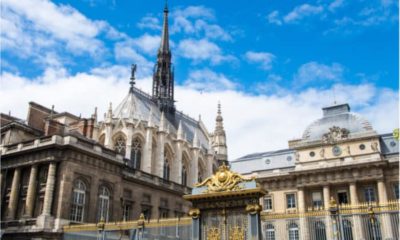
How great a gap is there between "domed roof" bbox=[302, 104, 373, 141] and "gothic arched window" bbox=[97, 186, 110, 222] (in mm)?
19216

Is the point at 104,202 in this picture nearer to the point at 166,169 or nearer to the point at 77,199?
the point at 77,199

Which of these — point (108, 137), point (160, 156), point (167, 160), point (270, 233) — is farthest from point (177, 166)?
point (270, 233)

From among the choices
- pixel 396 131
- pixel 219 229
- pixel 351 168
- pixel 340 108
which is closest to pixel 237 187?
pixel 219 229

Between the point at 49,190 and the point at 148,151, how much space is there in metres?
18.7

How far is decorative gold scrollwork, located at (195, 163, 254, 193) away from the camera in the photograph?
13.1m

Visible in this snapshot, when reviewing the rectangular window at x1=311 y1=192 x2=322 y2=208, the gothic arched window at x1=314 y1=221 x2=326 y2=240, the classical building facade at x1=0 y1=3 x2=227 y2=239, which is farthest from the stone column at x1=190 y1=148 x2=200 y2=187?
the gothic arched window at x1=314 y1=221 x2=326 y2=240

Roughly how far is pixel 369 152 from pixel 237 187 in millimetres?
26102

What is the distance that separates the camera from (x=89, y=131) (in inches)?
1476

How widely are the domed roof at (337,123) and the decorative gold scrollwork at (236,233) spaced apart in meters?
27.6

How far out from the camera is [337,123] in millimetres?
38969

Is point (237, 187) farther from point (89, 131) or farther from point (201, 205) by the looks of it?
point (89, 131)

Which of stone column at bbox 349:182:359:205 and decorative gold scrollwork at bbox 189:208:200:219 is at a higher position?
stone column at bbox 349:182:359:205

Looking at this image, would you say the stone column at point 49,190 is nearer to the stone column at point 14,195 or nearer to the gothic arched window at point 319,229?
Answer: the stone column at point 14,195

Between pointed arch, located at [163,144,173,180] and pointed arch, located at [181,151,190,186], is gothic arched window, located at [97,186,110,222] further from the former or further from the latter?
pointed arch, located at [181,151,190,186]
